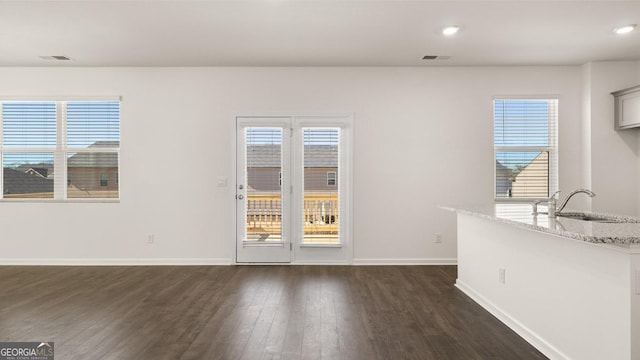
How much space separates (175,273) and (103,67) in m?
2.99

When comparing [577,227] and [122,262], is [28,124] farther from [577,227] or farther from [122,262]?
[577,227]

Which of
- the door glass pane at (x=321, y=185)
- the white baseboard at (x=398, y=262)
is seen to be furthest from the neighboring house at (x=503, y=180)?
the door glass pane at (x=321, y=185)

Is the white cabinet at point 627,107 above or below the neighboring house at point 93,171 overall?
above

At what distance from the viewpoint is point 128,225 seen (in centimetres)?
520

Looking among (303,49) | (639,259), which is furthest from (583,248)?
(303,49)

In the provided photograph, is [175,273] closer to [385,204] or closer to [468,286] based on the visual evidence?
[385,204]

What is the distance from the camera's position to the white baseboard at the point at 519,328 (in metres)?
2.48

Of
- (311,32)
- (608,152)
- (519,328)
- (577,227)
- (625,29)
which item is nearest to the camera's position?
(577,227)

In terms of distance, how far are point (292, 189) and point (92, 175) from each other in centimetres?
280

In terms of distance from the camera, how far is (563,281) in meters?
2.42

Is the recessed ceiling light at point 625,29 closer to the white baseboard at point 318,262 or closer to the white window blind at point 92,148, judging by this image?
the white baseboard at point 318,262

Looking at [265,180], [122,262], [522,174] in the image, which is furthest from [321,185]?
[122,262]

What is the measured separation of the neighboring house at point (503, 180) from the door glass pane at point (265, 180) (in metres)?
3.01
